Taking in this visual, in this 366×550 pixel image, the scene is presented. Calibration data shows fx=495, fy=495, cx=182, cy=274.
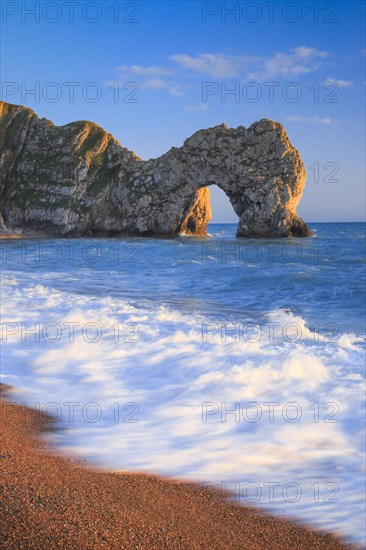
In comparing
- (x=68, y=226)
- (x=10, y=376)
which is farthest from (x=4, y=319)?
(x=68, y=226)

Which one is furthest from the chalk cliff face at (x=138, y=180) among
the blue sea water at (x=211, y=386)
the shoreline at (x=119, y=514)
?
the shoreline at (x=119, y=514)

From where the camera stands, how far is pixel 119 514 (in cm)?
362

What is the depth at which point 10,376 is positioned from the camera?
753cm

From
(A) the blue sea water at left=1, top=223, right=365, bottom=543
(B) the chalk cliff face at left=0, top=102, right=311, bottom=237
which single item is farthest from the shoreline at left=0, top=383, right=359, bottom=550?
(B) the chalk cliff face at left=0, top=102, right=311, bottom=237

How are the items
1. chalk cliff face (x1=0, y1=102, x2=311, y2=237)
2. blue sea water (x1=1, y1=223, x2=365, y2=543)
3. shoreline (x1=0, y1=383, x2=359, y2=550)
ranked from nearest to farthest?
shoreline (x1=0, y1=383, x2=359, y2=550), blue sea water (x1=1, y1=223, x2=365, y2=543), chalk cliff face (x1=0, y1=102, x2=311, y2=237)

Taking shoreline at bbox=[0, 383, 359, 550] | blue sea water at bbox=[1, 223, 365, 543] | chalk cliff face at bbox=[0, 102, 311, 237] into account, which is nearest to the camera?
shoreline at bbox=[0, 383, 359, 550]

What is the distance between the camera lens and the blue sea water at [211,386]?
4746 mm

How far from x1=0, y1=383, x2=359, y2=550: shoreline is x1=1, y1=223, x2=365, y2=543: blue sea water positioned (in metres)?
0.26

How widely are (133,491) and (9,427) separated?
1.96 m

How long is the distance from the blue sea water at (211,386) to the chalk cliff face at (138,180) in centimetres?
4739

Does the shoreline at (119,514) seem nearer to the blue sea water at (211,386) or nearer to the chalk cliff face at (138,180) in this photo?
the blue sea water at (211,386)

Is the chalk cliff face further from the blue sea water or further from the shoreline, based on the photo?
the shoreline

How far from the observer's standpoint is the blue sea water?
15.6 ft

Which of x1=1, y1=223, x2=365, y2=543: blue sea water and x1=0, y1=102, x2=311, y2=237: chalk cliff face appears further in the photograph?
x1=0, y1=102, x2=311, y2=237: chalk cliff face
